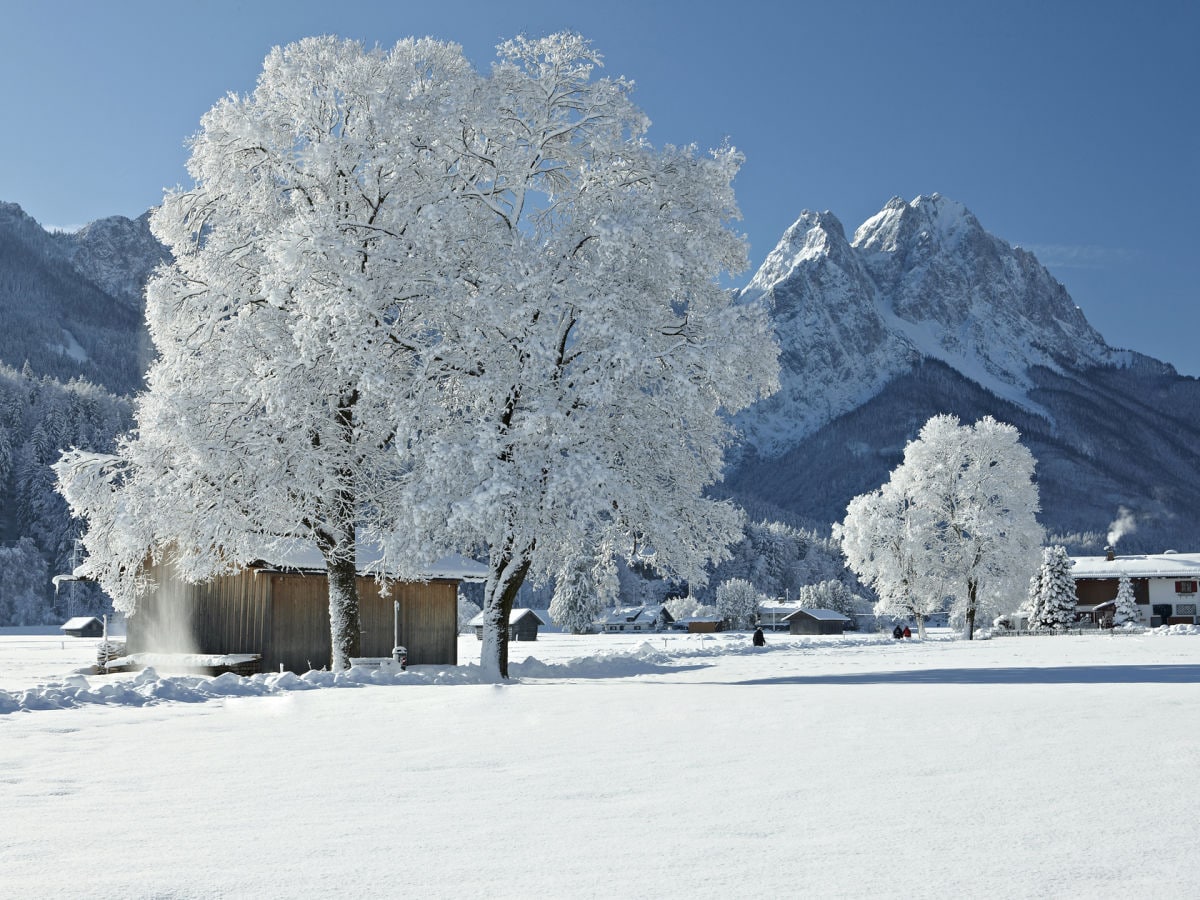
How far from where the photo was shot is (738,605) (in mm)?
143000

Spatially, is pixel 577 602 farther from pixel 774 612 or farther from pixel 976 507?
pixel 976 507

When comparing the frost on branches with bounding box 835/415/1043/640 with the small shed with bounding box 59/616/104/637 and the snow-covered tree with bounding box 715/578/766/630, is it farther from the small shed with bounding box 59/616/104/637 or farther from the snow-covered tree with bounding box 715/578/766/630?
the snow-covered tree with bounding box 715/578/766/630

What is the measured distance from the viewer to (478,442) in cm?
2080

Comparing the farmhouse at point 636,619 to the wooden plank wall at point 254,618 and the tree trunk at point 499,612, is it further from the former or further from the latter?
the tree trunk at point 499,612

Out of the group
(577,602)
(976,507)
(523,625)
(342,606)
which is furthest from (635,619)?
(342,606)

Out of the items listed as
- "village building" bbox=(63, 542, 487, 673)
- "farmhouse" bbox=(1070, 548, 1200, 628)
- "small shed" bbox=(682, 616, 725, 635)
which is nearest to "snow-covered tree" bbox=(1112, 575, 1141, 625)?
"farmhouse" bbox=(1070, 548, 1200, 628)

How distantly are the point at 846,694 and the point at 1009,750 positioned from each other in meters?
7.58

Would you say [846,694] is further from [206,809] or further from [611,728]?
[206,809]

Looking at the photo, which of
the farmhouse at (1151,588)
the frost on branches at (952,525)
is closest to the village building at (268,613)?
the frost on branches at (952,525)

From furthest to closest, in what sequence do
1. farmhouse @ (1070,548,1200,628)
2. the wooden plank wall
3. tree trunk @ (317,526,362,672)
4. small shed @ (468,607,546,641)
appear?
1. farmhouse @ (1070,548,1200,628)
2. small shed @ (468,607,546,641)
3. the wooden plank wall
4. tree trunk @ (317,526,362,672)

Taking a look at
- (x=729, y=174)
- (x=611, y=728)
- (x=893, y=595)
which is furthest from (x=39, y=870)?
(x=893, y=595)

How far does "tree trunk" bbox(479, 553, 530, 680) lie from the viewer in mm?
24719

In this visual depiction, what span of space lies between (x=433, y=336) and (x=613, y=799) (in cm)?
1760

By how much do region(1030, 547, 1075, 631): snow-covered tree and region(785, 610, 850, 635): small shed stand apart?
38682 millimetres
